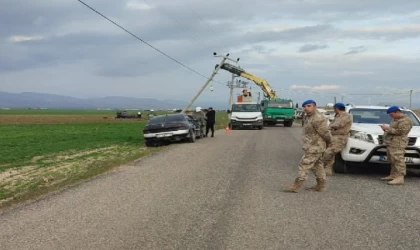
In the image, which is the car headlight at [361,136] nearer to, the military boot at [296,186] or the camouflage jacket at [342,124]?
the camouflage jacket at [342,124]

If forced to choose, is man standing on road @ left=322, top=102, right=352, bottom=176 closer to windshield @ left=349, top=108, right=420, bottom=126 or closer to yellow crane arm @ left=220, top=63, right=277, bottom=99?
windshield @ left=349, top=108, right=420, bottom=126

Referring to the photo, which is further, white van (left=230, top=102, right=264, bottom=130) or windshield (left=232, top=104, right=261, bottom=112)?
windshield (left=232, top=104, right=261, bottom=112)

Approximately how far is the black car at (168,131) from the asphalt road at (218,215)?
33.5ft

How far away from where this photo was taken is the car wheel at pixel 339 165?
433 inches

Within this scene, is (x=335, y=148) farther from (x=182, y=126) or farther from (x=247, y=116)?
(x=247, y=116)

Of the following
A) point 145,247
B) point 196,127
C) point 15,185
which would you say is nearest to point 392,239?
point 145,247

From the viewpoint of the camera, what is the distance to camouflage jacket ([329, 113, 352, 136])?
10641mm

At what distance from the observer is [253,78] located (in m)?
51.2

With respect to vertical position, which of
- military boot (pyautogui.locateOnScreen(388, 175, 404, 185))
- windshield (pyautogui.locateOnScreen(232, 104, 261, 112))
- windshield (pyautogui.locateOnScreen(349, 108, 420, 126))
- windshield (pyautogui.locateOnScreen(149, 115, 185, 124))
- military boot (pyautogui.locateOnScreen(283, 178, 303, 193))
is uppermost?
windshield (pyautogui.locateOnScreen(349, 108, 420, 126))

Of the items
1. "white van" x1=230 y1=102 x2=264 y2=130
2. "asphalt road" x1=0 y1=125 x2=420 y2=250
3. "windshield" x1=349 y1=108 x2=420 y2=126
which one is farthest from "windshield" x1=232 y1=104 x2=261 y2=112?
"asphalt road" x1=0 y1=125 x2=420 y2=250

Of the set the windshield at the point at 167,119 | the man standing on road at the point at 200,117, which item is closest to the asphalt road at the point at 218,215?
the windshield at the point at 167,119

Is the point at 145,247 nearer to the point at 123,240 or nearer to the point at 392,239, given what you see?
the point at 123,240

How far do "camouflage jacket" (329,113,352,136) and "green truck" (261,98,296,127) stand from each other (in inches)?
1151

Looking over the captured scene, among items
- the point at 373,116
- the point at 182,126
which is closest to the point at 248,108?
the point at 182,126
